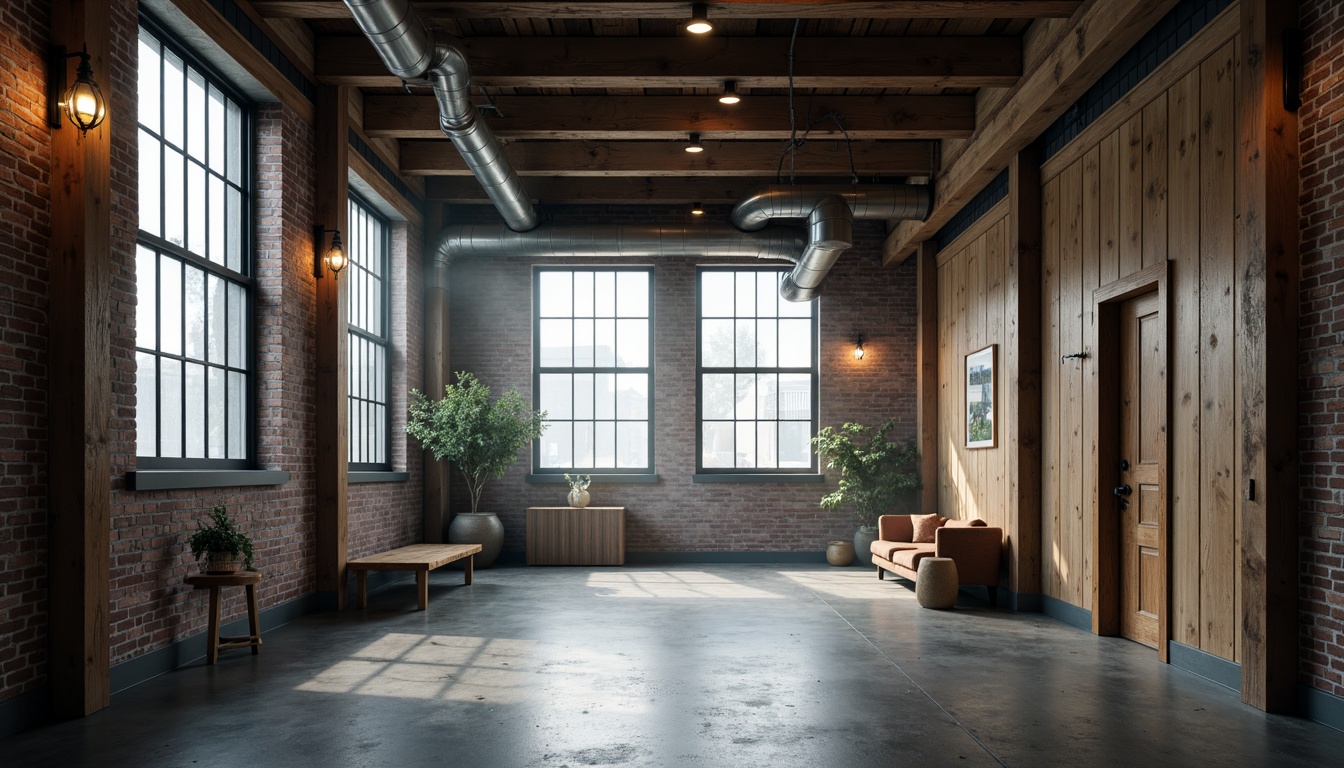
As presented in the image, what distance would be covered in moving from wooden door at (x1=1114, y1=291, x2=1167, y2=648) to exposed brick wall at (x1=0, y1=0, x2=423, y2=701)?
5779mm

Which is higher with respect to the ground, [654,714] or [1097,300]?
[1097,300]

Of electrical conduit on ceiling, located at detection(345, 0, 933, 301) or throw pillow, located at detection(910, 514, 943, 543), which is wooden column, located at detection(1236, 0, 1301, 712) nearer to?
electrical conduit on ceiling, located at detection(345, 0, 933, 301)

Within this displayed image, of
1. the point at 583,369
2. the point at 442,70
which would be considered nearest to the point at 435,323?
the point at 583,369

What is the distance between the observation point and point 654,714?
182 inches

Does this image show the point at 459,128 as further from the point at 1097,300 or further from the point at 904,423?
the point at 904,423

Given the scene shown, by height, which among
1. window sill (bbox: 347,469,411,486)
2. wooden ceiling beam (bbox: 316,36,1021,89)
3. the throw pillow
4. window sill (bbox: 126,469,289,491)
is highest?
wooden ceiling beam (bbox: 316,36,1021,89)

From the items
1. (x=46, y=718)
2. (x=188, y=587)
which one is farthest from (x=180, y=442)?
(x=46, y=718)

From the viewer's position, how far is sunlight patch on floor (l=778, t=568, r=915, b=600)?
905 centimetres

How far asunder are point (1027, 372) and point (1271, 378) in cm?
345

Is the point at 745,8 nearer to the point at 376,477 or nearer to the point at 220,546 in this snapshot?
the point at 220,546

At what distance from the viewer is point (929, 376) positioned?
1162 cm

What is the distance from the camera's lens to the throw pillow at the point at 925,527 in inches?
401

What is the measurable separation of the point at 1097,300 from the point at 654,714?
4307 millimetres

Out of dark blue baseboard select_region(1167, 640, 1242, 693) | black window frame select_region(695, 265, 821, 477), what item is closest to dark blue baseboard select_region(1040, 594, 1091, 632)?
dark blue baseboard select_region(1167, 640, 1242, 693)
